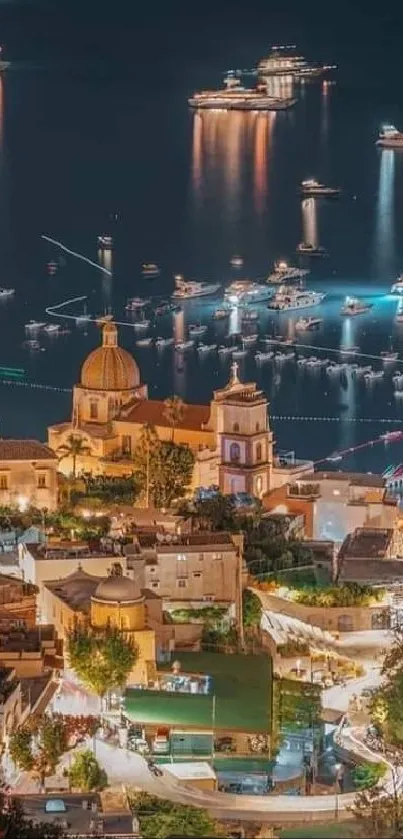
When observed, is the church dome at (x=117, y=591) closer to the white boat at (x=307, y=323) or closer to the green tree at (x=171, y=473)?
the green tree at (x=171, y=473)

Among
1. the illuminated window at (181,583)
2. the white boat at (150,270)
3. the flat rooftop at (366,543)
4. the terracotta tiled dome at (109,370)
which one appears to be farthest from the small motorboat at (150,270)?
the illuminated window at (181,583)

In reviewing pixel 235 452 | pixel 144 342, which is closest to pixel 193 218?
pixel 144 342

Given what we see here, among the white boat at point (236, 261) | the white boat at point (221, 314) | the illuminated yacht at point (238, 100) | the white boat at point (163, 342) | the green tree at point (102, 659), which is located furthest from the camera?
the illuminated yacht at point (238, 100)

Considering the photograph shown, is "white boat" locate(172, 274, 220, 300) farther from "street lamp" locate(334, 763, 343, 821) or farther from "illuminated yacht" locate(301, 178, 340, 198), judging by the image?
"street lamp" locate(334, 763, 343, 821)

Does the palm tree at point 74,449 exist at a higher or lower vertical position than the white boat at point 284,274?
higher

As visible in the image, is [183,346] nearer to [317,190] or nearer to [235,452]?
[235,452]

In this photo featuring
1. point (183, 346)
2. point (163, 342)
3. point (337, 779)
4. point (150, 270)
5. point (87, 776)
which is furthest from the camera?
point (150, 270)

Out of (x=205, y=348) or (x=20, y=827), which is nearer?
(x=20, y=827)

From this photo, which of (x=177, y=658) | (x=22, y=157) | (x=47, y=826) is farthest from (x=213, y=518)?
(x=22, y=157)
